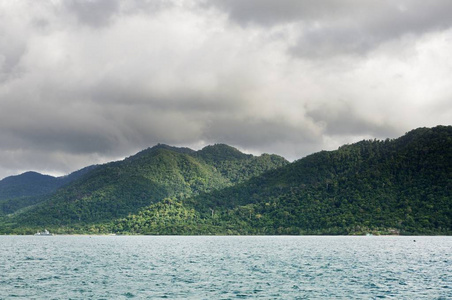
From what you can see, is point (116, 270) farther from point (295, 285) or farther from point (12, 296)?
point (295, 285)

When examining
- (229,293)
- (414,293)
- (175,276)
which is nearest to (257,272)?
(175,276)

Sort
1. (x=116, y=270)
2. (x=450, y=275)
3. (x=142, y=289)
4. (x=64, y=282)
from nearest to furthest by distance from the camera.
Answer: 1. (x=142, y=289)
2. (x=64, y=282)
3. (x=450, y=275)
4. (x=116, y=270)

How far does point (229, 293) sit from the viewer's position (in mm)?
59312

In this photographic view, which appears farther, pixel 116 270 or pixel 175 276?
pixel 116 270

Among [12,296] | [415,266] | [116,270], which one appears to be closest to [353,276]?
[415,266]

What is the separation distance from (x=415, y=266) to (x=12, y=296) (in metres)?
73.4

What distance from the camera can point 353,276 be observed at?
76188 millimetres

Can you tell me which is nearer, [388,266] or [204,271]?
[204,271]

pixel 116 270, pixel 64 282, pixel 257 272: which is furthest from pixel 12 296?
pixel 257 272

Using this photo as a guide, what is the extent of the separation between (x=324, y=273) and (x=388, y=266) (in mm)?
19483

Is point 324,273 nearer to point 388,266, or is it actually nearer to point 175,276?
point 388,266

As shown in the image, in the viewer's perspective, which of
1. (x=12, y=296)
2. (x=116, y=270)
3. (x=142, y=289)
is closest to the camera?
(x=12, y=296)

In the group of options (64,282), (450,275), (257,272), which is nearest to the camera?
(64,282)

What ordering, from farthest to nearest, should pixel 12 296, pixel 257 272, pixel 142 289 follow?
pixel 257 272 → pixel 142 289 → pixel 12 296
